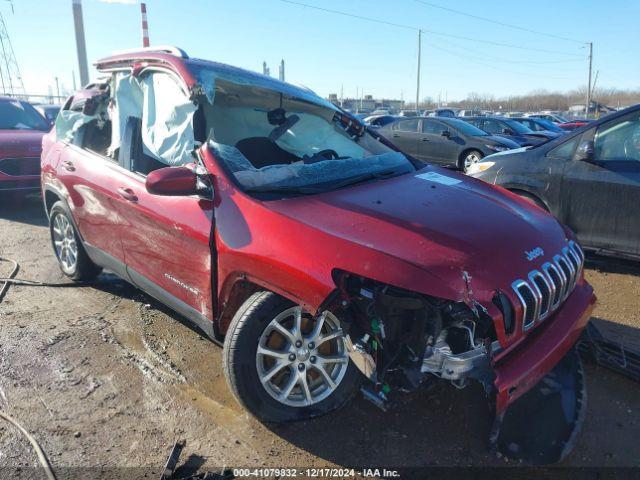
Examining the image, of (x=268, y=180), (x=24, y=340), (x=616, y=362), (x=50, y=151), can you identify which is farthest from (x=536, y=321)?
(x=50, y=151)

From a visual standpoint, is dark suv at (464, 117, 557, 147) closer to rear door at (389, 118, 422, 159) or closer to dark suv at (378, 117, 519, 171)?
dark suv at (378, 117, 519, 171)

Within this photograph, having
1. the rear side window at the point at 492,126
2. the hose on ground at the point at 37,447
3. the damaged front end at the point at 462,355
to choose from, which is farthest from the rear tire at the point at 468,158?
the hose on ground at the point at 37,447

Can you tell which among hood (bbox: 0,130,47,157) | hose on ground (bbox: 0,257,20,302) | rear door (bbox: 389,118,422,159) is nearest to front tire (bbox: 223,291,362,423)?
hose on ground (bbox: 0,257,20,302)

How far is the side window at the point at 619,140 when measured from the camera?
14.8 feet

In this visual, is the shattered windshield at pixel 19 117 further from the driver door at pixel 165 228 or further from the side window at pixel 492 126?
the side window at pixel 492 126

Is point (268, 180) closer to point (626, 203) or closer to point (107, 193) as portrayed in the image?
point (107, 193)

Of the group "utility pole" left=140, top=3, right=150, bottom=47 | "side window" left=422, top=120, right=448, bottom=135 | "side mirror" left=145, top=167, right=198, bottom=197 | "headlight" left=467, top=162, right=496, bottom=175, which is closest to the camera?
"side mirror" left=145, top=167, right=198, bottom=197

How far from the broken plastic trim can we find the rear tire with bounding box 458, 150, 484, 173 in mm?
9437

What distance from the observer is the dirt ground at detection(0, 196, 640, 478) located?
8.04 ft

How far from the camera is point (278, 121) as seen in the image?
13.2ft

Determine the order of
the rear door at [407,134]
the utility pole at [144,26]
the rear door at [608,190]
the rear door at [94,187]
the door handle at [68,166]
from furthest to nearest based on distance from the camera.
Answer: the rear door at [407,134]
the utility pole at [144,26]
the rear door at [608,190]
the door handle at [68,166]
the rear door at [94,187]

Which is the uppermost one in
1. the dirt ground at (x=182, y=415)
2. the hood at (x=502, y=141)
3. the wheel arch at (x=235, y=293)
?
the hood at (x=502, y=141)

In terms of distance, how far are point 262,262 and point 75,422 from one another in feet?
4.59

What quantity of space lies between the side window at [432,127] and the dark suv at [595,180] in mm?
7509
